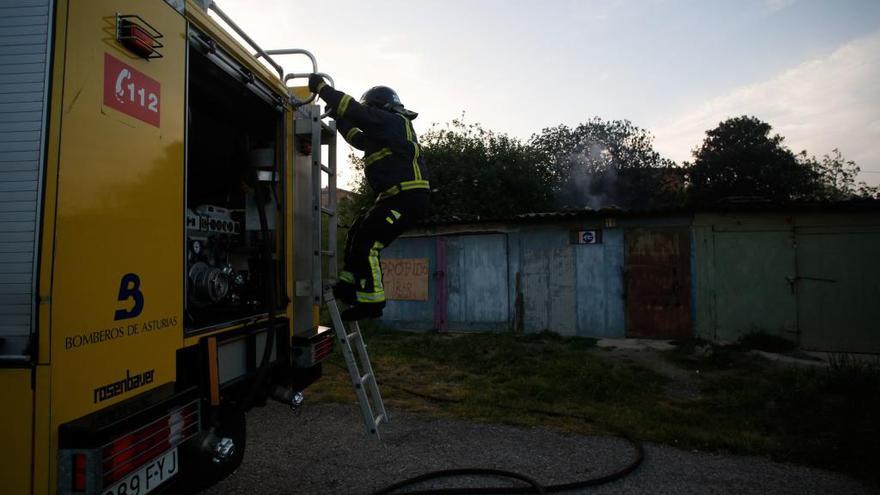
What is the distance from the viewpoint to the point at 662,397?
5770 millimetres

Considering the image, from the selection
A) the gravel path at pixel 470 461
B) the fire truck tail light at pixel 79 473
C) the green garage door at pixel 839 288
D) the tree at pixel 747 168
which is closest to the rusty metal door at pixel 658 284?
the green garage door at pixel 839 288

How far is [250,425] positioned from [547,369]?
4048mm

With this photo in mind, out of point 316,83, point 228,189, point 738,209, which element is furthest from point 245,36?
point 738,209

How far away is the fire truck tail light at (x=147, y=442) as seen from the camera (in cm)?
162

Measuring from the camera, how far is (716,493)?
326 centimetres

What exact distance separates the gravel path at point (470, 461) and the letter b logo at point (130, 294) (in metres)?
1.84

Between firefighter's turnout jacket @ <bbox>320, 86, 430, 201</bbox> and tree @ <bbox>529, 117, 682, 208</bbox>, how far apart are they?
30.3m

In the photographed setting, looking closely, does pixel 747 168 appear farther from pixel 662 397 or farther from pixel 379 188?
pixel 379 188

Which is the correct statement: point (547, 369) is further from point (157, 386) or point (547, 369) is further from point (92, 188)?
point (92, 188)

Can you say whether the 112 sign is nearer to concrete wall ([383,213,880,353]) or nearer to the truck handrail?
the truck handrail

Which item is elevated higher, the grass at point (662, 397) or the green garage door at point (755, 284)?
the green garage door at point (755, 284)

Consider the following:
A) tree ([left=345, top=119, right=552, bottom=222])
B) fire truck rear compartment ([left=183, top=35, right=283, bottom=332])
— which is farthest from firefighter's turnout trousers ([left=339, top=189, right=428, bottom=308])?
tree ([left=345, top=119, right=552, bottom=222])

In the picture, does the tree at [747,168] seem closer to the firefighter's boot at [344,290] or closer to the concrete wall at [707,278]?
the concrete wall at [707,278]

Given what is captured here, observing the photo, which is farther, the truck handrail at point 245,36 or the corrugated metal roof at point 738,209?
the corrugated metal roof at point 738,209
